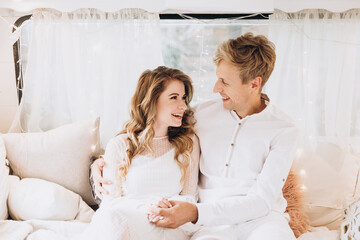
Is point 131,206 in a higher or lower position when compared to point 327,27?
lower

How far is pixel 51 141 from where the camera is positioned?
2.11m

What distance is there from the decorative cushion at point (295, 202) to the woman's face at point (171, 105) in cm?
Answer: 79

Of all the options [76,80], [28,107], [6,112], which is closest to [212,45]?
[76,80]

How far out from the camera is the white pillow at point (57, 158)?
6.80ft

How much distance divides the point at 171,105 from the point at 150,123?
0.55 ft

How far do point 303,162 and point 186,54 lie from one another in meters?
1.16

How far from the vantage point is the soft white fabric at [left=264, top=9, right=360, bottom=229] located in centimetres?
228

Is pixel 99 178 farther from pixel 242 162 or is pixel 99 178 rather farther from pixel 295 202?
pixel 295 202

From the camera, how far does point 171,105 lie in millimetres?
1813

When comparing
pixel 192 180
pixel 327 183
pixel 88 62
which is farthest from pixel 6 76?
pixel 327 183

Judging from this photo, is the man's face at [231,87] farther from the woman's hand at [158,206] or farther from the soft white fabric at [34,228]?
the soft white fabric at [34,228]

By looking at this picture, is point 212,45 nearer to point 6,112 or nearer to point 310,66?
point 310,66

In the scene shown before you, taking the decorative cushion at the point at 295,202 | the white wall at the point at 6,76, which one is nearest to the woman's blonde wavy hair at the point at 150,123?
the decorative cushion at the point at 295,202

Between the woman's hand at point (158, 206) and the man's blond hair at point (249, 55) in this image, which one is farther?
the man's blond hair at point (249, 55)
